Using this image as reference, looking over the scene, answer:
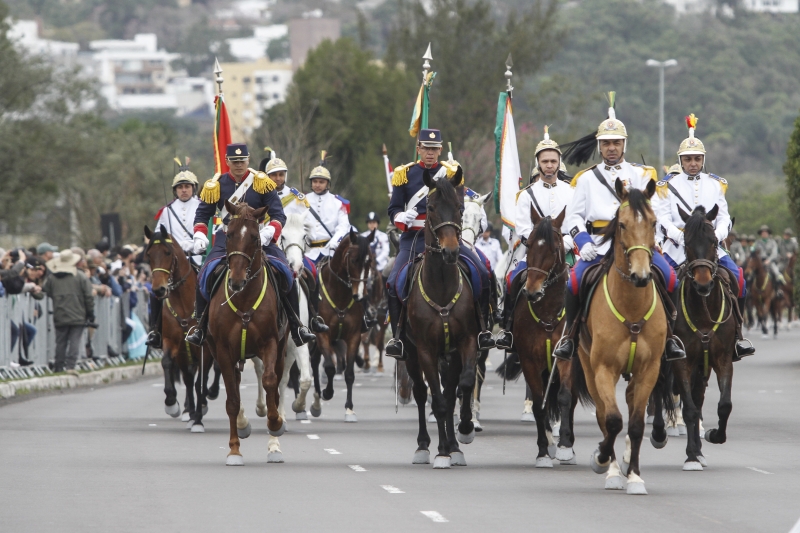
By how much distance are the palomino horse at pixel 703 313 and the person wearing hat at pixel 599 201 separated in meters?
1.66

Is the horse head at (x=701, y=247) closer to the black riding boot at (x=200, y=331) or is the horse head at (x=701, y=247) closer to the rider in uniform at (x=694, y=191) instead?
the rider in uniform at (x=694, y=191)

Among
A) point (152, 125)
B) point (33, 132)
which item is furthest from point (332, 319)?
point (152, 125)

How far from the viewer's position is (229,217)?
16.8 metres

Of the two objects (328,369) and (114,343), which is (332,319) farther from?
(114,343)

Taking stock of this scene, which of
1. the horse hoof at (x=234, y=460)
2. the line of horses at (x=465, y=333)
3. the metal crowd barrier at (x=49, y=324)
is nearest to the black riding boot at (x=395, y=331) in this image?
the line of horses at (x=465, y=333)

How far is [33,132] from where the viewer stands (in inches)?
2349

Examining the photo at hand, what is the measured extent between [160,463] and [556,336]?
4.04 metres

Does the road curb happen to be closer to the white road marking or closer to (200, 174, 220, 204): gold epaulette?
(200, 174, 220, 204): gold epaulette

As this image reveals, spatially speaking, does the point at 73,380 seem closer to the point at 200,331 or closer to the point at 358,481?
the point at 200,331

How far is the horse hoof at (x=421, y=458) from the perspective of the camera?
51.0ft

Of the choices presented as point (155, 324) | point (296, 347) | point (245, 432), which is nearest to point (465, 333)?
point (245, 432)

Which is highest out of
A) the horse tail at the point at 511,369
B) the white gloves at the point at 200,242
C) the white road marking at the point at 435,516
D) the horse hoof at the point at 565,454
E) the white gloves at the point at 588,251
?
the white gloves at the point at 200,242

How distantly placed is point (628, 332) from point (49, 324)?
55.5 feet

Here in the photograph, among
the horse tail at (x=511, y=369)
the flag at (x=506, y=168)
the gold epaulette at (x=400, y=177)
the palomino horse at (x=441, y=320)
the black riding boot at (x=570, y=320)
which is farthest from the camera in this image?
the flag at (x=506, y=168)
